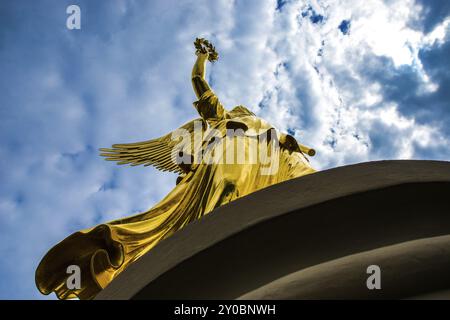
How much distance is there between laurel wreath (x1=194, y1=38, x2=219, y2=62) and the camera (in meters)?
8.05

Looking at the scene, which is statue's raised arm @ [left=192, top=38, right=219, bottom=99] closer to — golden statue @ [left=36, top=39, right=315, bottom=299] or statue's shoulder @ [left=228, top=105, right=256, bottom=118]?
golden statue @ [left=36, top=39, right=315, bottom=299]

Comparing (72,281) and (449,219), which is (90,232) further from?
(449,219)

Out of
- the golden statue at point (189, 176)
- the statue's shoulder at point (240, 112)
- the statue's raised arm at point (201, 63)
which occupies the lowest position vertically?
the golden statue at point (189, 176)

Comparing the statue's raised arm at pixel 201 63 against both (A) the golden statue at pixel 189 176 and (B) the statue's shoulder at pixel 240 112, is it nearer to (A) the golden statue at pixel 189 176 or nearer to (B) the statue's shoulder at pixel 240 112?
(A) the golden statue at pixel 189 176

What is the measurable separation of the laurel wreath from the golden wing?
122 centimetres

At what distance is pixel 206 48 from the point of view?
8.12 m

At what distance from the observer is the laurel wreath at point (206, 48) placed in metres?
8.05

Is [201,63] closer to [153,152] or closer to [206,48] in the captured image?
[206,48]

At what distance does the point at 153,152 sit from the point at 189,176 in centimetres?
160

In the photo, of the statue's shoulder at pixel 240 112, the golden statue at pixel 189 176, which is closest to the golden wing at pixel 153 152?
the golden statue at pixel 189 176

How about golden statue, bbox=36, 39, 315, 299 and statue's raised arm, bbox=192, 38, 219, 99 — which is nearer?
golden statue, bbox=36, 39, 315, 299

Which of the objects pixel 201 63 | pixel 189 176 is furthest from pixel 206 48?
pixel 189 176

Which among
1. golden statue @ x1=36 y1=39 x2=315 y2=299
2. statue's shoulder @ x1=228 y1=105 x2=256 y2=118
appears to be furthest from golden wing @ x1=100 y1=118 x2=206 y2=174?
statue's shoulder @ x1=228 y1=105 x2=256 y2=118
